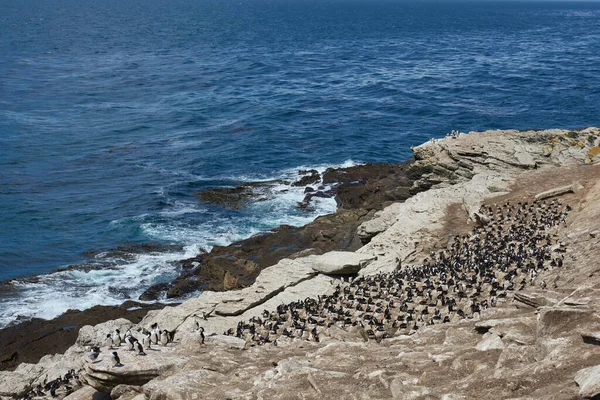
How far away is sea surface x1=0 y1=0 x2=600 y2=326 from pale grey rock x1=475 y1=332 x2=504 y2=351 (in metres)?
33.0

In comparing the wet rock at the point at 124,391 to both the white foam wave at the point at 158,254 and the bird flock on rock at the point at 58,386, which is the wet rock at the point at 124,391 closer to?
the bird flock on rock at the point at 58,386

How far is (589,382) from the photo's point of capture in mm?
14570

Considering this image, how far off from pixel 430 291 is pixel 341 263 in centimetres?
799

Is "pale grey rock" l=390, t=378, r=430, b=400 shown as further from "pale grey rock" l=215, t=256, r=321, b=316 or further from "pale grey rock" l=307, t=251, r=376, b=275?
"pale grey rock" l=307, t=251, r=376, b=275

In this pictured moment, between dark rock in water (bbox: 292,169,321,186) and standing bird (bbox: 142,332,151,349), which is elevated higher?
standing bird (bbox: 142,332,151,349)

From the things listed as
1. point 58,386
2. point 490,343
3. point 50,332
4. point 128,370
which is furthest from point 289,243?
point 490,343

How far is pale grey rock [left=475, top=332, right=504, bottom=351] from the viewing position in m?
19.7

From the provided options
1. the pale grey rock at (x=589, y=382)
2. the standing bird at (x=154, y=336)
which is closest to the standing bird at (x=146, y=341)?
the standing bird at (x=154, y=336)

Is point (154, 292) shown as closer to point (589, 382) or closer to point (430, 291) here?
point (430, 291)

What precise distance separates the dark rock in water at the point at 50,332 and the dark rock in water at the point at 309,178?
2726 cm

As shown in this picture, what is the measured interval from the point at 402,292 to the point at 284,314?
6004 millimetres

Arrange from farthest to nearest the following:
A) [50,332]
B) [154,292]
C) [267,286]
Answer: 1. [154,292]
2. [50,332]
3. [267,286]

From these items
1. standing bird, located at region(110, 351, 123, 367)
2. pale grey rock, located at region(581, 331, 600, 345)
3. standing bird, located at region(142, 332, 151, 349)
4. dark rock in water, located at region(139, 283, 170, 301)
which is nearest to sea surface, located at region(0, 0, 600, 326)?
dark rock in water, located at region(139, 283, 170, 301)

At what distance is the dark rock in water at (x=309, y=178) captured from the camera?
68.8m
